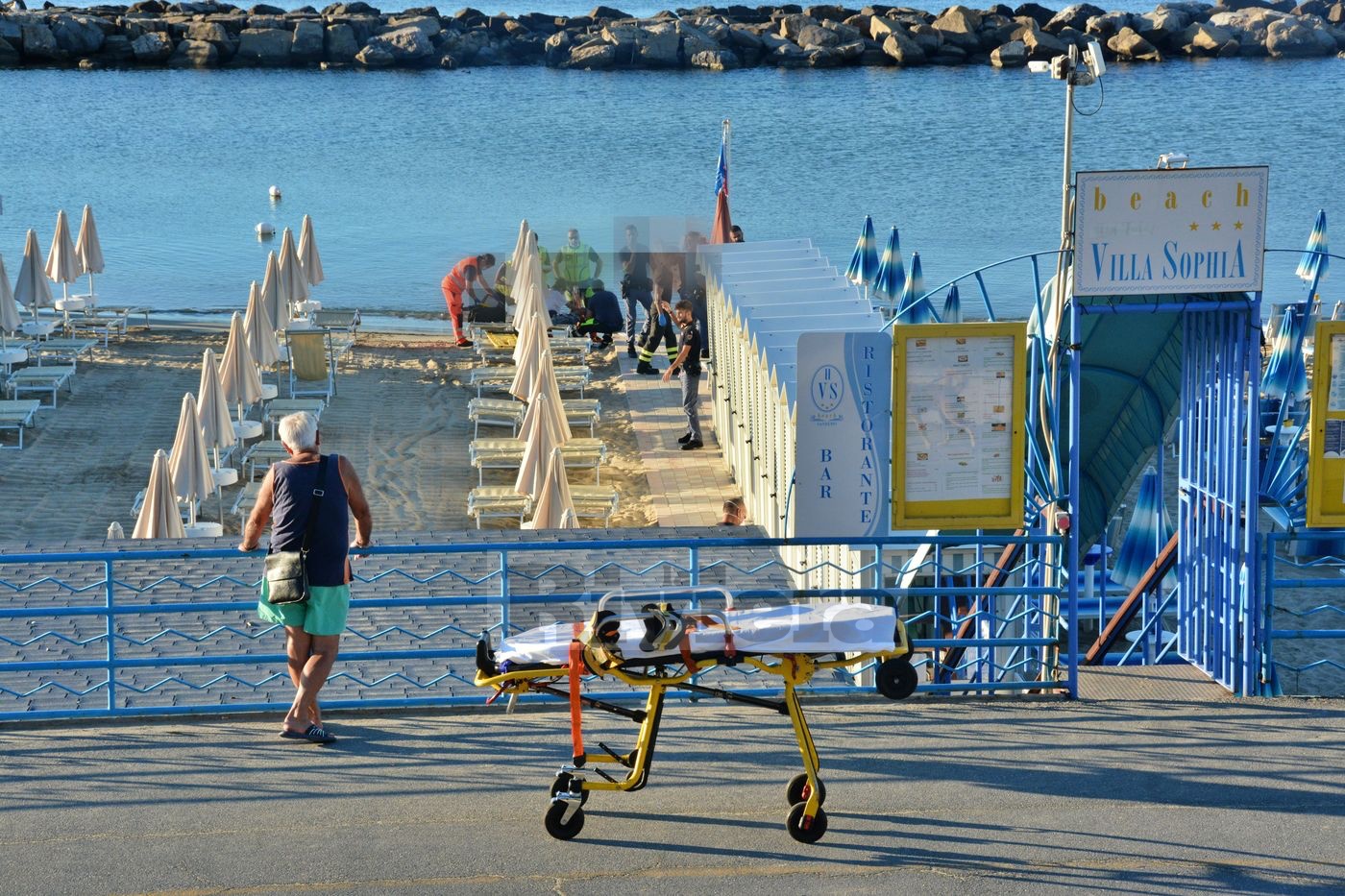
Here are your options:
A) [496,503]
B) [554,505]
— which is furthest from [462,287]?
[554,505]

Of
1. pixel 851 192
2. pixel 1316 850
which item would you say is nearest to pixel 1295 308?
pixel 1316 850

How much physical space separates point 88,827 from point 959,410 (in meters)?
3.87

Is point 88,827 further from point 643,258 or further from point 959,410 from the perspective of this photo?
point 643,258

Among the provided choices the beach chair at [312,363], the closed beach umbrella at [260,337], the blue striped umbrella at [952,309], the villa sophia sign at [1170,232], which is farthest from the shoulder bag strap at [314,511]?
the beach chair at [312,363]

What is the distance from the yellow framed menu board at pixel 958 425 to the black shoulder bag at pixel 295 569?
8.05ft

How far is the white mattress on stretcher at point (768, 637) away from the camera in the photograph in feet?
19.1

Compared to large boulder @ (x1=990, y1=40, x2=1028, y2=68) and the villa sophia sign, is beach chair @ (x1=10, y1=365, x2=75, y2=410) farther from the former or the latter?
large boulder @ (x1=990, y1=40, x2=1028, y2=68)

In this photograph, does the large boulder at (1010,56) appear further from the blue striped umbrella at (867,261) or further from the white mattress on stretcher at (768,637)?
the white mattress on stretcher at (768,637)

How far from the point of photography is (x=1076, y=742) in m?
6.87

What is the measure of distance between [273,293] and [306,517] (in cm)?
→ 1276

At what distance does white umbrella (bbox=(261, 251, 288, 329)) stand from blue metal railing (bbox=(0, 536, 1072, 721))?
9.14m

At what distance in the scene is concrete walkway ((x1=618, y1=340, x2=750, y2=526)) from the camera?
14.6m

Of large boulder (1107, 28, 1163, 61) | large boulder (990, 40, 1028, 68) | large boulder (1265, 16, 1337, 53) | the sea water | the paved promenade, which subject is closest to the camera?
the paved promenade

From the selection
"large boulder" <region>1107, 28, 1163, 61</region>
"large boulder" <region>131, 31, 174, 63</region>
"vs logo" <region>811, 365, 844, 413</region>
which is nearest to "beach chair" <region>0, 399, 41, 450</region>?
"vs logo" <region>811, 365, 844, 413</region>
